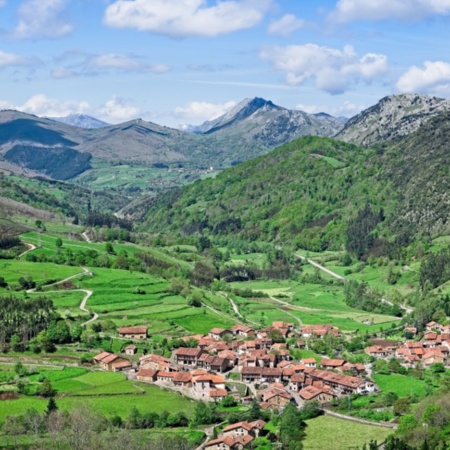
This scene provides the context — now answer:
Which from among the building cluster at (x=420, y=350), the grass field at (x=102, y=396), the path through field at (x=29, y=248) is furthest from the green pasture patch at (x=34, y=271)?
the building cluster at (x=420, y=350)

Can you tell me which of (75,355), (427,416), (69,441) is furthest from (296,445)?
(75,355)

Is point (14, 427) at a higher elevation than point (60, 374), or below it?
below

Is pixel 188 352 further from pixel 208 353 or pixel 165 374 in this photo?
pixel 165 374

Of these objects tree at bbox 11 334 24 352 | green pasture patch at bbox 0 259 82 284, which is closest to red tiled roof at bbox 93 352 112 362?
tree at bbox 11 334 24 352

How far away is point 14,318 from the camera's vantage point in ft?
328

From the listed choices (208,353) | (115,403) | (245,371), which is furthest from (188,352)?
(115,403)

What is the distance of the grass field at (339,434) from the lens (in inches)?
2633

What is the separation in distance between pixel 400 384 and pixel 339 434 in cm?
2079

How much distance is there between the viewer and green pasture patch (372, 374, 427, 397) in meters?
83.8

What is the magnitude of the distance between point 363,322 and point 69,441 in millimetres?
79161

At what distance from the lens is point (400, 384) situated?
8831cm

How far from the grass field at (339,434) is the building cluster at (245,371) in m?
7.53

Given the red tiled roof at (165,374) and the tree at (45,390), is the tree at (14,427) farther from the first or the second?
the red tiled roof at (165,374)

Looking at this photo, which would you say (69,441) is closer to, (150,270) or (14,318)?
(14,318)
